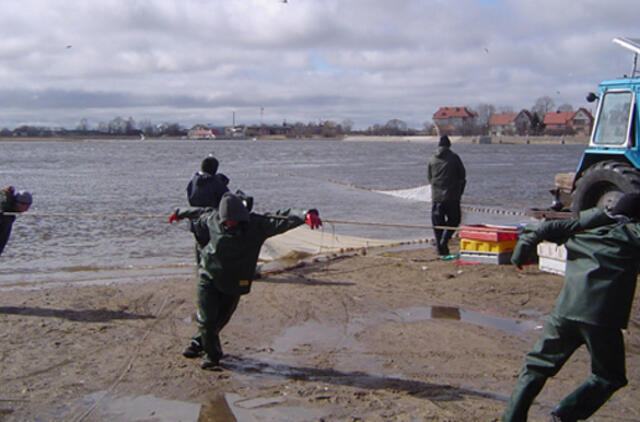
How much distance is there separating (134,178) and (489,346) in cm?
3554

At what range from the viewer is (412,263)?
10.3m

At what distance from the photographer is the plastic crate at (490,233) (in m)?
9.59

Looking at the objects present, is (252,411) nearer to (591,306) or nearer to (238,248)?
(238,248)

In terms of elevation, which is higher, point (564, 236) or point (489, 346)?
point (564, 236)

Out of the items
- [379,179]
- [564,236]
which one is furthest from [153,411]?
[379,179]

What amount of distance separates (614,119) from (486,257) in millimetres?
3055

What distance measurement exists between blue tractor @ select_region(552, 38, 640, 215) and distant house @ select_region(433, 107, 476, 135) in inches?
5874

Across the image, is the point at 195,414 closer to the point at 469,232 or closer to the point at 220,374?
the point at 220,374

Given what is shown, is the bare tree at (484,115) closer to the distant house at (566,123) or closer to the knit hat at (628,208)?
the distant house at (566,123)

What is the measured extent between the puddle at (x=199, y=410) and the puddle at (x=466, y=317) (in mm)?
2760

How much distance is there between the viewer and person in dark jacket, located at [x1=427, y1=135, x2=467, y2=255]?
10.8 metres

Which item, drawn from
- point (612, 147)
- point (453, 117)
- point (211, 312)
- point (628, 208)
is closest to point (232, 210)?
point (211, 312)

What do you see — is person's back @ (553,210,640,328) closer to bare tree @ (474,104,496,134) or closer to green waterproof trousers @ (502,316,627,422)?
green waterproof trousers @ (502,316,627,422)

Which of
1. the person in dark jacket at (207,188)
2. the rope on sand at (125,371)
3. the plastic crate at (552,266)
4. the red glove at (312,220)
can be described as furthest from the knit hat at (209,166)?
the plastic crate at (552,266)
